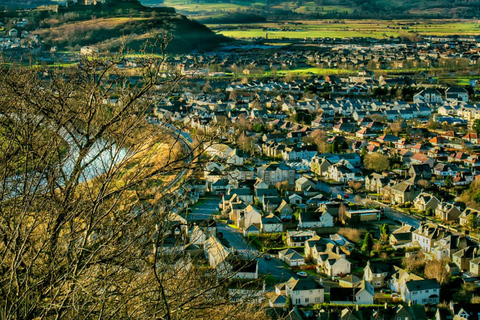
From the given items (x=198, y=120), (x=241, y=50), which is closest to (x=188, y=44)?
(x=241, y=50)

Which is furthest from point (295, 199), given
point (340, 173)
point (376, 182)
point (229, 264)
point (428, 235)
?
point (229, 264)

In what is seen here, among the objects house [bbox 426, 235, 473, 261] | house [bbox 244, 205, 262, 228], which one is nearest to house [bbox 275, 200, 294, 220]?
house [bbox 244, 205, 262, 228]

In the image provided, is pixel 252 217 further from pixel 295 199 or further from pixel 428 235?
pixel 428 235

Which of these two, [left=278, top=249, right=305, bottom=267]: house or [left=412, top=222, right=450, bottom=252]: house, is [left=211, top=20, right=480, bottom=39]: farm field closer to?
[left=412, top=222, right=450, bottom=252]: house

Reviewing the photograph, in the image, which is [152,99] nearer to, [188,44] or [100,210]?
[100,210]

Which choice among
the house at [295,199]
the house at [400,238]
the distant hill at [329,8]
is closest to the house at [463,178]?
the house at [295,199]

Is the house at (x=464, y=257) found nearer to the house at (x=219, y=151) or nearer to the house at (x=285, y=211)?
the house at (x=285, y=211)
